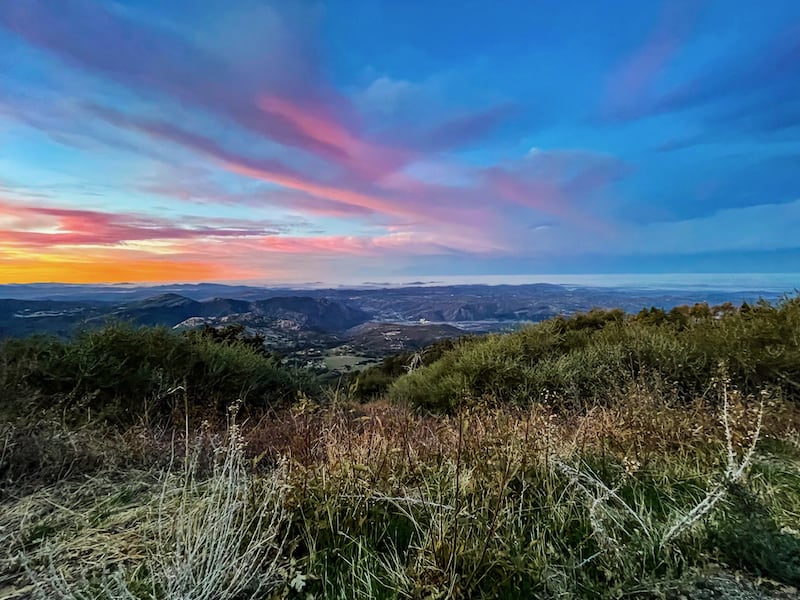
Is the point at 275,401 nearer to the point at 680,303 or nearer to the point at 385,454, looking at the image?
the point at 385,454

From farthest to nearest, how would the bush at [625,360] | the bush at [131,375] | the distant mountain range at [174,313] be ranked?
the distant mountain range at [174,313] → the bush at [625,360] → the bush at [131,375]

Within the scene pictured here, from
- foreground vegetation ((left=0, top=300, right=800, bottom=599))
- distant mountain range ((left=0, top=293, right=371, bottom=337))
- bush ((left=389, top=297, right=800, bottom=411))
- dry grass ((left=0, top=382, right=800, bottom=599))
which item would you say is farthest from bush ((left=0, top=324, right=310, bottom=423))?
bush ((left=389, top=297, right=800, bottom=411))

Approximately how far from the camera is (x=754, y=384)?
6.24 m

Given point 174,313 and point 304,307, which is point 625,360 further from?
point 304,307

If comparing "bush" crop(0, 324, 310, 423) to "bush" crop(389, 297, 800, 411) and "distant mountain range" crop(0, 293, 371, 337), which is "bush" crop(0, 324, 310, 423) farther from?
"bush" crop(389, 297, 800, 411)

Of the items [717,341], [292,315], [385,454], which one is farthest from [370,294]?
[385,454]

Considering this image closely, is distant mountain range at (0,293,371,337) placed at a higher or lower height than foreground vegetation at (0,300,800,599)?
higher

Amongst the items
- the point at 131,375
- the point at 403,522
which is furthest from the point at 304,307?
the point at 403,522

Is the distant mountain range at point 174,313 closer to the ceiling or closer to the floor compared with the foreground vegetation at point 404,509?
closer to the ceiling

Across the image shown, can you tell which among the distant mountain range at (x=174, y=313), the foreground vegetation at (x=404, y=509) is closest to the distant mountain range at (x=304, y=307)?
the distant mountain range at (x=174, y=313)

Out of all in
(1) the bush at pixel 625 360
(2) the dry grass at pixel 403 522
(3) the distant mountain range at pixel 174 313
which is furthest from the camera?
(3) the distant mountain range at pixel 174 313

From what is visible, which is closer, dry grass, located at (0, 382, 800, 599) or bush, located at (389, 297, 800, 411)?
dry grass, located at (0, 382, 800, 599)

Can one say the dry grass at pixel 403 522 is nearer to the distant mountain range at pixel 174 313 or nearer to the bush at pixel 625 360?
the bush at pixel 625 360

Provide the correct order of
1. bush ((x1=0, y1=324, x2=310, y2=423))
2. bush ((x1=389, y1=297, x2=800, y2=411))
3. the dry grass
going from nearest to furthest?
the dry grass
bush ((x1=0, y1=324, x2=310, y2=423))
bush ((x1=389, y1=297, x2=800, y2=411))
